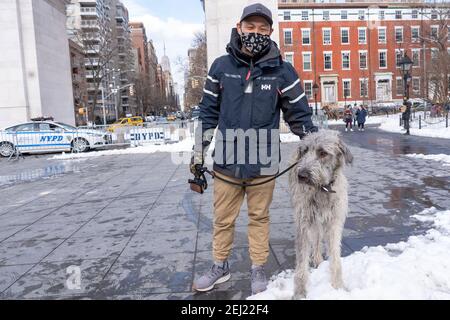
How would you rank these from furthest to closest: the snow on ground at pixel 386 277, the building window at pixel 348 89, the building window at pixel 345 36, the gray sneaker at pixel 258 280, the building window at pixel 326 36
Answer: the building window at pixel 348 89
the building window at pixel 345 36
the building window at pixel 326 36
the gray sneaker at pixel 258 280
the snow on ground at pixel 386 277

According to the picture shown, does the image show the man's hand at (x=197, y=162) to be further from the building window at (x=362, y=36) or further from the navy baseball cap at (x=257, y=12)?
the building window at (x=362, y=36)

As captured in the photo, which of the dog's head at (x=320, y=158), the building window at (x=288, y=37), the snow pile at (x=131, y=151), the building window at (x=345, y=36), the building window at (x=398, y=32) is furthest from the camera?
the building window at (x=398, y=32)

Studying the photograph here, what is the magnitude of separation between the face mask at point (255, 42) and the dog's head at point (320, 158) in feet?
2.93

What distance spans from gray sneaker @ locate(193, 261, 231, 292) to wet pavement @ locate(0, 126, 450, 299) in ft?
0.25

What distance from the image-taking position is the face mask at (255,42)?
332 cm

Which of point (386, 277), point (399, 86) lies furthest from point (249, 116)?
point (399, 86)

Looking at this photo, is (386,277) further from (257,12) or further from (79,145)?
(79,145)

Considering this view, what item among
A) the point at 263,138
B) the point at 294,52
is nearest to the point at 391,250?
the point at 263,138

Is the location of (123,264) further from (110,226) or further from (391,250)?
(391,250)

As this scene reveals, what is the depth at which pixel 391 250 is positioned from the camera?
4250 millimetres

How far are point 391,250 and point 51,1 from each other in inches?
1188

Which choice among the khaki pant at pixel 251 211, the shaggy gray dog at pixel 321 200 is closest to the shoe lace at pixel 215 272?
the khaki pant at pixel 251 211

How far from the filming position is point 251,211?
3.55 m
